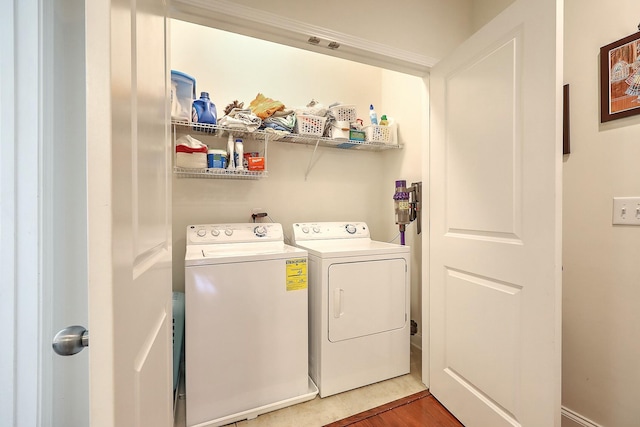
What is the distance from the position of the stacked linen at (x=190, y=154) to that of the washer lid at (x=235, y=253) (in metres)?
0.53


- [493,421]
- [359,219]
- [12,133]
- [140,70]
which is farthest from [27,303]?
[359,219]

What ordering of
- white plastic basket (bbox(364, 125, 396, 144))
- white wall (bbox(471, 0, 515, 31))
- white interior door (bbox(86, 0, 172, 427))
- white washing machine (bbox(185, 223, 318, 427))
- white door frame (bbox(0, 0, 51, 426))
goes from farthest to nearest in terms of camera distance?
white plastic basket (bbox(364, 125, 396, 144)) < white wall (bbox(471, 0, 515, 31)) < white washing machine (bbox(185, 223, 318, 427)) < white door frame (bbox(0, 0, 51, 426)) < white interior door (bbox(86, 0, 172, 427))

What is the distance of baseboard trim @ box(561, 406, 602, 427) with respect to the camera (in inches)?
50.2

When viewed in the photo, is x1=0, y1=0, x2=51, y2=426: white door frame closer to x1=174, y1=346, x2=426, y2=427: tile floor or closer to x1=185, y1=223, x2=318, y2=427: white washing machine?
x1=185, y1=223, x2=318, y2=427: white washing machine

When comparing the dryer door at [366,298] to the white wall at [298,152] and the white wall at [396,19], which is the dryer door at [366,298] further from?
the white wall at [396,19]

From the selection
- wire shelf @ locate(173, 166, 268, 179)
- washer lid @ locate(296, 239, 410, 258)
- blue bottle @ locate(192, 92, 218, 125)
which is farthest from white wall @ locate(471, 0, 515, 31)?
blue bottle @ locate(192, 92, 218, 125)

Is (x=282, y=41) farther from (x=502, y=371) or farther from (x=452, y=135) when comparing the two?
(x=502, y=371)

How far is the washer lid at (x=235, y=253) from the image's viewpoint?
55.8 inches

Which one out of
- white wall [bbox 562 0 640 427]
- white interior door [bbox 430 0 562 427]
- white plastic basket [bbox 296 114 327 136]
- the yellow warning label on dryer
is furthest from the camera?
white plastic basket [bbox 296 114 327 136]

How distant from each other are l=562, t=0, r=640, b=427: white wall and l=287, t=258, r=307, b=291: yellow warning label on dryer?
1427 millimetres

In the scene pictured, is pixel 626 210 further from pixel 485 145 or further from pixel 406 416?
pixel 406 416

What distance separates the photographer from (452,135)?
1512 millimetres

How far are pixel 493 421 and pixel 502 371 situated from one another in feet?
0.86

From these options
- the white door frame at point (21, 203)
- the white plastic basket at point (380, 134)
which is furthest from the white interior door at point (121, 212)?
the white plastic basket at point (380, 134)
